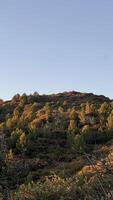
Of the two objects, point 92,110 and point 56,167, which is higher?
point 92,110

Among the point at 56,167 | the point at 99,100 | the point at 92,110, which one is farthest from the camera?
the point at 99,100

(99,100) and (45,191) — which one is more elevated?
(99,100)

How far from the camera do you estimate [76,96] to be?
6228 cm

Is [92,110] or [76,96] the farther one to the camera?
[76,96]

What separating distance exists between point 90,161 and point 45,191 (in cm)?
1832

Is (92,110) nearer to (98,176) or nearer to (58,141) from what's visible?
(58,141)

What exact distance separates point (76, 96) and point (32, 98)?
5.68 m

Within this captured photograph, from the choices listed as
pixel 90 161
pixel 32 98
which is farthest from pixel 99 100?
pixel 90 161

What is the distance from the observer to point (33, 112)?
52.2 m

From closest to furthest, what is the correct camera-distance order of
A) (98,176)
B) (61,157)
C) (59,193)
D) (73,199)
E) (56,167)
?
(98,176), (73,199), (59,193), (56,167), (61,157)

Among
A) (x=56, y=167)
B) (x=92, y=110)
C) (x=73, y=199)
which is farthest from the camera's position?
(x=92, y=110)

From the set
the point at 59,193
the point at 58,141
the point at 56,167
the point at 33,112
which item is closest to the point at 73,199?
the point at 59,193

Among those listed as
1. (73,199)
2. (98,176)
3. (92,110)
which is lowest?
(73,199)

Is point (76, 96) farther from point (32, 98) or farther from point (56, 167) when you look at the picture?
point (56, 167)
